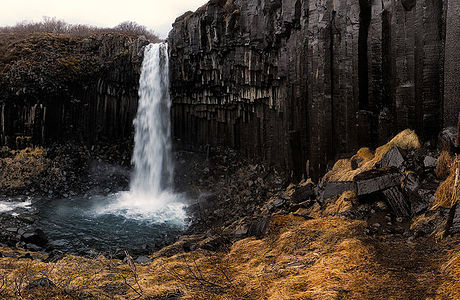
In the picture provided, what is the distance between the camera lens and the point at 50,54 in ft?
89.8

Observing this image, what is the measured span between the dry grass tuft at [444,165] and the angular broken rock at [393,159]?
93 centimetres

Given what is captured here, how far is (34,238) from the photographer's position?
42.7ft

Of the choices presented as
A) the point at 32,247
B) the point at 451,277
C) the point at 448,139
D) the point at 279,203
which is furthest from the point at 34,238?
the point at 448,139

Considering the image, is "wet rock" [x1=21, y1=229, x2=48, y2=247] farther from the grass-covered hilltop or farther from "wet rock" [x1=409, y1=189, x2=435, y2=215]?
"wet rock" [x1=409, y1=189, x2=435, y2=215]

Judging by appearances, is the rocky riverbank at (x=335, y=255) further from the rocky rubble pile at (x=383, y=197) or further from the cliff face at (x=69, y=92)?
the cliff face at (x=69, y=92)

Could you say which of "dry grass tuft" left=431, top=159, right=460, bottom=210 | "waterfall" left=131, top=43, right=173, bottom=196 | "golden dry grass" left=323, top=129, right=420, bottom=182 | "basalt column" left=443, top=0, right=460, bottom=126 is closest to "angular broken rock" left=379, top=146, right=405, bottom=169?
"golden dry grass" left=323, top=129, right=420, bottom=182

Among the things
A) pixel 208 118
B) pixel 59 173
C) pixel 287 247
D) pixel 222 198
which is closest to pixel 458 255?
pixel 287 247

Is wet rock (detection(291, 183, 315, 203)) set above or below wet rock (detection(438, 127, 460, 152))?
below

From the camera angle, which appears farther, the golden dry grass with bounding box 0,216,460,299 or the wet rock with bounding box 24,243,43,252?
the wet rock with bounding box 24,243,43,252

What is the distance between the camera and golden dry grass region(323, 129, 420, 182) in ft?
33.1

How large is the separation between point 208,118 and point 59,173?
12.0 metres

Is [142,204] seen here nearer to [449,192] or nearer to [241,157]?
[241,157]

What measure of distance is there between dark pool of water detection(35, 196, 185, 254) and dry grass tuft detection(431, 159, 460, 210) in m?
9.67

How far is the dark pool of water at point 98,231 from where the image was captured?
13198 mm
